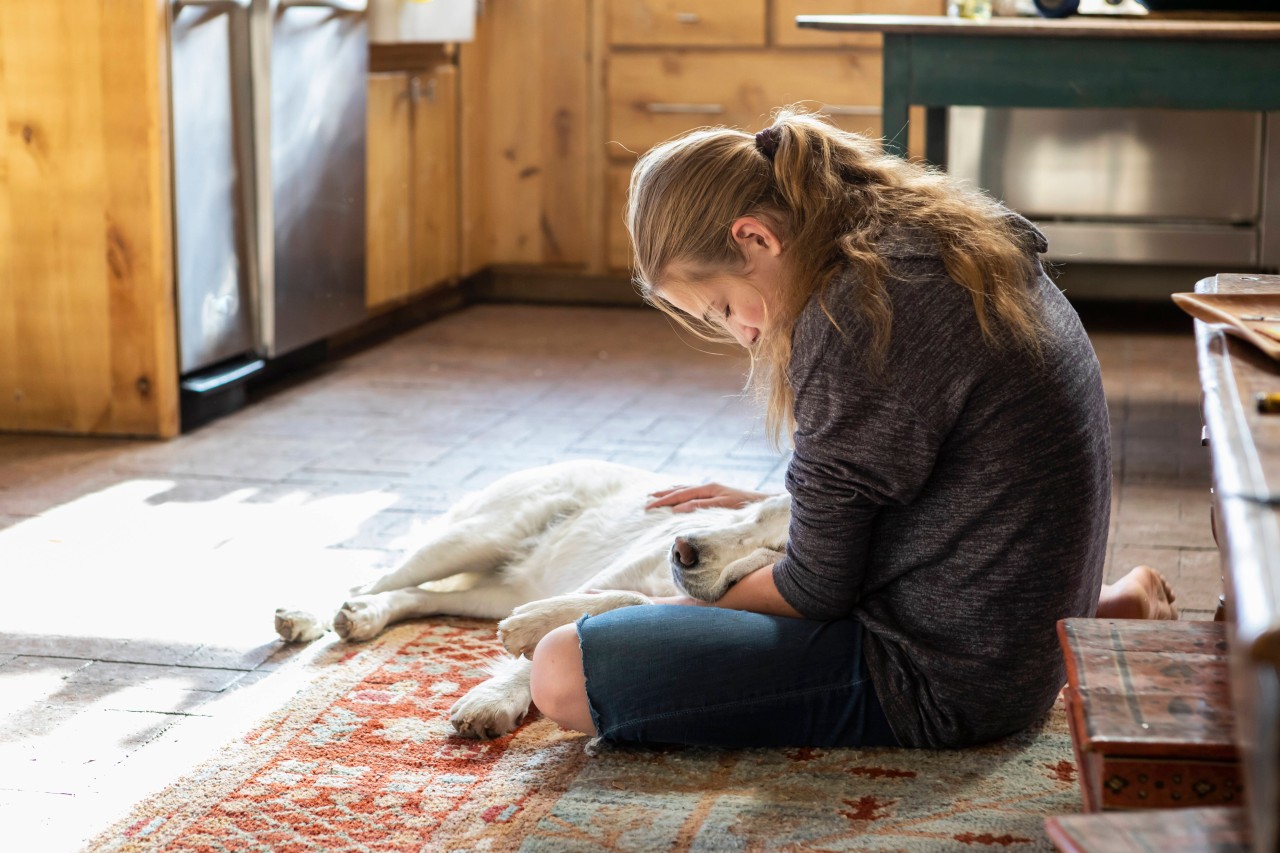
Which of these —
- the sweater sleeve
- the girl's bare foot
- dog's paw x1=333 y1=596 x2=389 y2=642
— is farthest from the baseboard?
the sweater sleeve

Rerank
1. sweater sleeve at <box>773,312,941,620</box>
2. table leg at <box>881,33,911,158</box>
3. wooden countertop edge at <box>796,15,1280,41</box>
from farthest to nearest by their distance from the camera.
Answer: table leg at <box>881,33,911,158</box> → wooden countertop edge at <box>796,15,1280,41</box> → sweater sleeve at <box>773,312,941,620</box>

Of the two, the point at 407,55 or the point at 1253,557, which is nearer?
the point at 1253,557

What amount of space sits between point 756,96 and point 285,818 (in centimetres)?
446

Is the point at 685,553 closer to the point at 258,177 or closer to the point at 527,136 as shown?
the point at 258,177

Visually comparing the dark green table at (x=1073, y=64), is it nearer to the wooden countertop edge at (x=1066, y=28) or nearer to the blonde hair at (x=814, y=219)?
the wooden countertop edge at (x=1066, y=28)

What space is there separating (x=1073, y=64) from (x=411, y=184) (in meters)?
2.90

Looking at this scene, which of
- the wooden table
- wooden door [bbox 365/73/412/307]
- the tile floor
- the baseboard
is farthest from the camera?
the baseboard

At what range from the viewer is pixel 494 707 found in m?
2.02

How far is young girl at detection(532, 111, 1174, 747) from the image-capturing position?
1688 millimetres

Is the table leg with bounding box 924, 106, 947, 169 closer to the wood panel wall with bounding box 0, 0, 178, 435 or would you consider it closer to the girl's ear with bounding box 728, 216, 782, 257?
the wood panel wall with bounding box 0, 0, 178, 435

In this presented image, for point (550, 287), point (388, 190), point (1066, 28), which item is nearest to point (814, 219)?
point (1066, 28)

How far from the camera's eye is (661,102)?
5.91m

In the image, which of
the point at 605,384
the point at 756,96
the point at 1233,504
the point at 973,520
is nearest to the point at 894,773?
the point at 973,520

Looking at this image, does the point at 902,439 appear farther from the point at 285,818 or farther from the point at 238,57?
the point at 238,57
